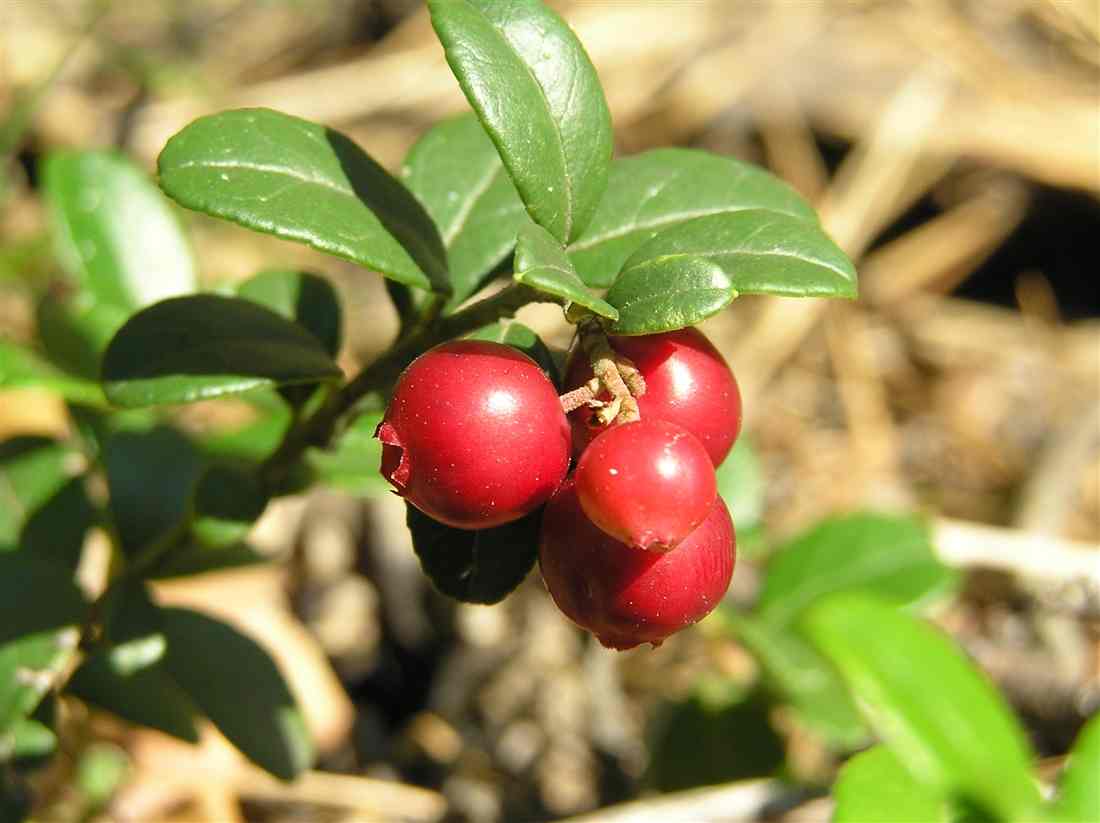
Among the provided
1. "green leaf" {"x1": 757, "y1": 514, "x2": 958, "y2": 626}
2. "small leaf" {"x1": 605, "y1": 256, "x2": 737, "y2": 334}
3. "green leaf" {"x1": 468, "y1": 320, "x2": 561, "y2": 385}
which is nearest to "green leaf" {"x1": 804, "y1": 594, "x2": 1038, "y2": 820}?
"green leaf" {"x1": 757, "y1": 514, "x2": 958, "y2": 626}

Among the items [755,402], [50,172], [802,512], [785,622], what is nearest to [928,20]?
[755,402]

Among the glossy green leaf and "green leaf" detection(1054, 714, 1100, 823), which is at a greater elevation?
the glossy green leaf

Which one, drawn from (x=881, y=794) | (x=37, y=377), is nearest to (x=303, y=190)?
(x=37, y=377)

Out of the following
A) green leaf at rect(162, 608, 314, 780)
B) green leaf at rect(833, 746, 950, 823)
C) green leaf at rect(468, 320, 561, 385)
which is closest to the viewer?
green leaf at rect(468, 320, 561, 385)

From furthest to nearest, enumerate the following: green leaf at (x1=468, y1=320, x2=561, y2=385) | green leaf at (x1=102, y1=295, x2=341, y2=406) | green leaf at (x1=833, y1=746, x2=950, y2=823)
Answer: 1. green leaf at (x1=833, y1=746, x2=950, y2=823)
2. green leaf at (x1=102, y1=295, x2=341, y2=406)
3. green leaf at (x1=468, y1=320, x2=561, y2=385)

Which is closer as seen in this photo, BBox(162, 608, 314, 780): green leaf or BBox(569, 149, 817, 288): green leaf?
BBox(569, 149, 817, 288): green leaf

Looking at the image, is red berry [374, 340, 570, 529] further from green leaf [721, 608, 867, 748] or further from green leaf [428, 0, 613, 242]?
green leaf [721, 608, 867, 748]

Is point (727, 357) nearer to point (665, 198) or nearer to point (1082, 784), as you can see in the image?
point (1082, 784)

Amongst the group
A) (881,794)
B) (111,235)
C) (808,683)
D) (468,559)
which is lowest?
(808,683)
